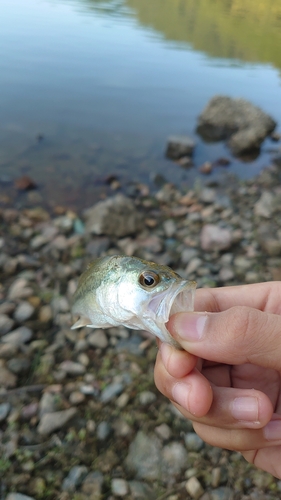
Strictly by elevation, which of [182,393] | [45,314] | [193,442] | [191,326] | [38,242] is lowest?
[38,242]

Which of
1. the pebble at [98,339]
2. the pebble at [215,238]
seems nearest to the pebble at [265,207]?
the pebble at [215,238]

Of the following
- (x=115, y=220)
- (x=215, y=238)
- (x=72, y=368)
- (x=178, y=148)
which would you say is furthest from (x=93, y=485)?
(x=178, y=148)

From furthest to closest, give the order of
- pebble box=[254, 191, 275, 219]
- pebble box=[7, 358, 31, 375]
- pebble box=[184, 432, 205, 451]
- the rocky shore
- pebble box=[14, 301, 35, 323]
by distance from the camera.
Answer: pebble box=[254, 191, 275, 219] < pebble box=[14, 301, 35, 323] < pebble box=[7, 358, 31, 375] < pebble box=[184, 432, 205, 451] < the rocky shore

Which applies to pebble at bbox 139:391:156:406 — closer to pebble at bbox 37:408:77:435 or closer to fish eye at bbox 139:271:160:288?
pebble at bbox 37:408:77:435

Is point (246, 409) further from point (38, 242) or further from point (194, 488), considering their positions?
point (38, 242)

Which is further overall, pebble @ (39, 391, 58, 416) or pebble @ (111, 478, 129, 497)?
pebble @ (39, 391, 58, 416)

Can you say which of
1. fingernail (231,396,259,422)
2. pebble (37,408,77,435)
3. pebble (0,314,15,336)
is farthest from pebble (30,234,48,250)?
fingernail (231,396,259,422)

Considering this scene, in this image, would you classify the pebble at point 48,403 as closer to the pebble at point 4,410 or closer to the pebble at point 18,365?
the pebble at point 4,410
